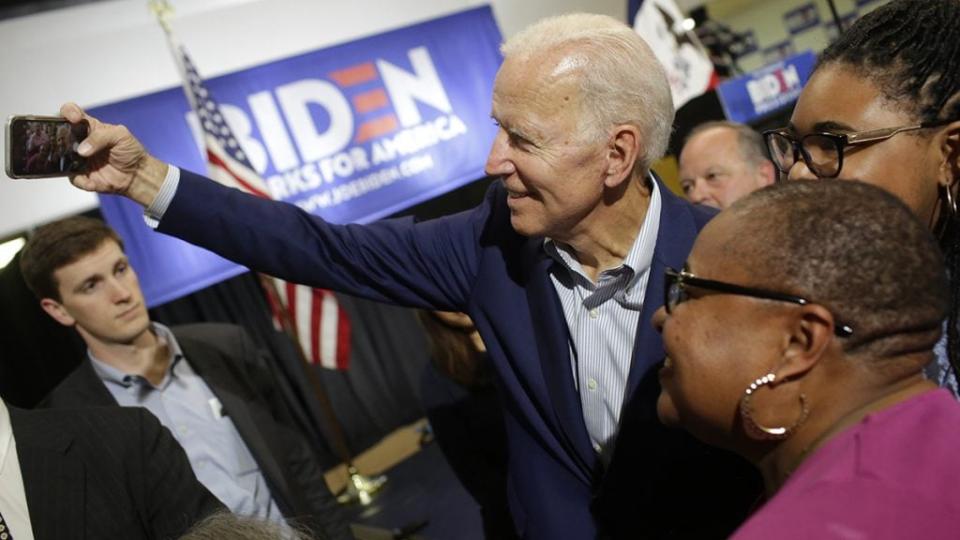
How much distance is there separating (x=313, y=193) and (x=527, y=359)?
11.6 ft

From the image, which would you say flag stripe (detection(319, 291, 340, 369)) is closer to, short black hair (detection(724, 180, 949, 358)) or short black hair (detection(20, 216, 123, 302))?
short black hair (detection(20, 216, 123, 302))

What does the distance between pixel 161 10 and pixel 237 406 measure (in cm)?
311

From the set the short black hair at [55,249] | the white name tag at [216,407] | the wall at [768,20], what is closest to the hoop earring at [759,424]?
the white name tag at [216,407]

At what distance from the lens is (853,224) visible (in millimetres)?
898

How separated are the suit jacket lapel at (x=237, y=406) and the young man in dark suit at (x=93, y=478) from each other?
2.71ft

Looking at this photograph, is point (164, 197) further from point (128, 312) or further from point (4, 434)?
point (128, 312)

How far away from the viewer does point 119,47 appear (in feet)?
15.8

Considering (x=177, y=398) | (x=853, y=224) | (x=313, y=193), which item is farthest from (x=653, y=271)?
(x=313, y=193)

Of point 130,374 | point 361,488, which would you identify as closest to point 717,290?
point 130,374

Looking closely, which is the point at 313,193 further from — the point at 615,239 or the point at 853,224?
the point at 853,224

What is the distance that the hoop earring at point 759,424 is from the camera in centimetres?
95

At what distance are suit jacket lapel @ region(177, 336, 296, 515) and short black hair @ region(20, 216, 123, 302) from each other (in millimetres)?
433

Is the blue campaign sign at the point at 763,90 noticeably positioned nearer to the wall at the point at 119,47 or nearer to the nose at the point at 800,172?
the wall at the point at 119,47

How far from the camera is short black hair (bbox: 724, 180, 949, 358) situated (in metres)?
0.89
